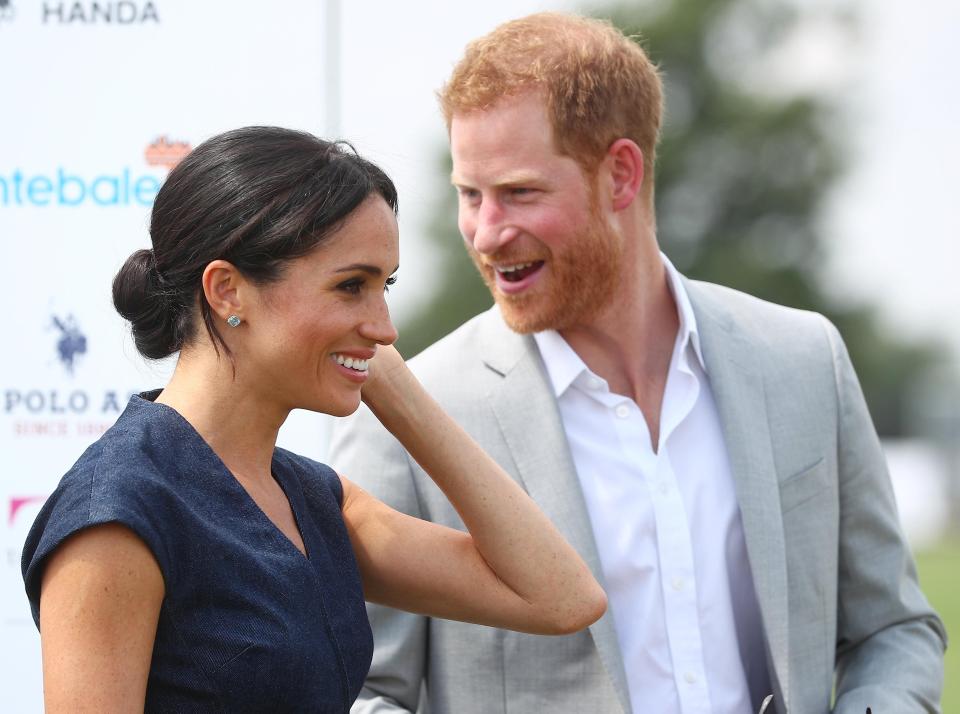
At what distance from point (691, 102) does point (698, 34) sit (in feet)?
6.19

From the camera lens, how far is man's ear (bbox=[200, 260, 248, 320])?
8.35 feet

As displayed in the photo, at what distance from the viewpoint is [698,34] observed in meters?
40.6

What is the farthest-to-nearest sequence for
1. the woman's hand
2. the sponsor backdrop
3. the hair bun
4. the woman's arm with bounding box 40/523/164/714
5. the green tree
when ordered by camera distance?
the green tree, the sponsor backdrop, the woman's hand, the hair bun, the woman's arm with bounding box 40/523/164/714

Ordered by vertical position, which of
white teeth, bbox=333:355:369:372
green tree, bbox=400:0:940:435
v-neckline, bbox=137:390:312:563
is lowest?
green tree, bbox=400:0:940:435

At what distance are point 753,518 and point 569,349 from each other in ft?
2.03

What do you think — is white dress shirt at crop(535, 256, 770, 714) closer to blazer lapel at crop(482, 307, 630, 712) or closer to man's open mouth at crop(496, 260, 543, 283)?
blazer lapel at crop(482, 307, 630, 712)

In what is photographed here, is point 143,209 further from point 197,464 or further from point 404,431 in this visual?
point 197,464

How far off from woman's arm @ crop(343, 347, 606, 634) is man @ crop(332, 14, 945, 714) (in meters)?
0.36

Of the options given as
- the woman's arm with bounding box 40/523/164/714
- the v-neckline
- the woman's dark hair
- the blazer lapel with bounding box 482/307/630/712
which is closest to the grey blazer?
the blazer lapel with bounding box 482/307/630/712

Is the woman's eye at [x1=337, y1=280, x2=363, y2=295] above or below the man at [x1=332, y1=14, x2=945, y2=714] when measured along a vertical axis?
above

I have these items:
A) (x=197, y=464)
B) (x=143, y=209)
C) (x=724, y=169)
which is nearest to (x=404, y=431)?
(x=197, y=464)

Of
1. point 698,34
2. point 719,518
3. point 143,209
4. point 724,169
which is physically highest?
point 143,209

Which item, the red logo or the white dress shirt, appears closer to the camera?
the white dress shirt

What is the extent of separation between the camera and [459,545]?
306cm
